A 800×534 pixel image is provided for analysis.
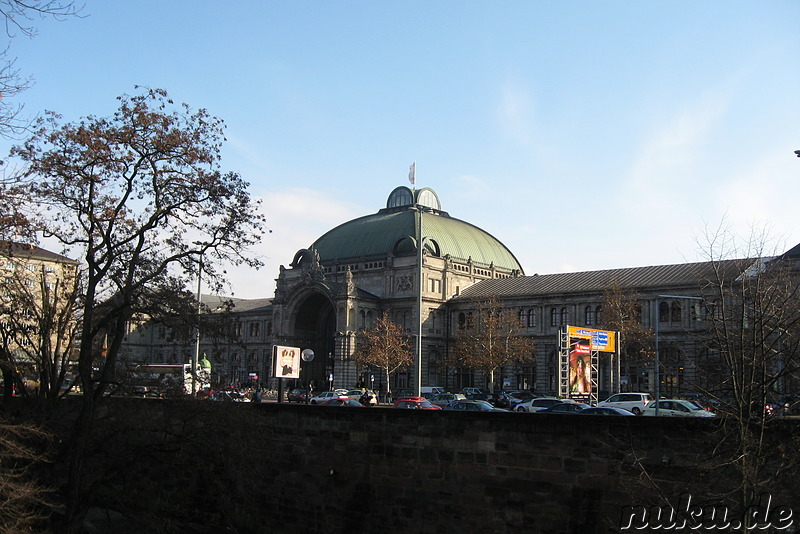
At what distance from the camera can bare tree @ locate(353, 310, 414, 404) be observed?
85.8 m

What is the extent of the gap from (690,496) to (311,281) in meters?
83.7

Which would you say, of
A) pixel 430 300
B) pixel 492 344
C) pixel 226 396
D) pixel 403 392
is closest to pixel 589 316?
pixel 492 344

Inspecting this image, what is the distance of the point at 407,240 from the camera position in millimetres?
100875

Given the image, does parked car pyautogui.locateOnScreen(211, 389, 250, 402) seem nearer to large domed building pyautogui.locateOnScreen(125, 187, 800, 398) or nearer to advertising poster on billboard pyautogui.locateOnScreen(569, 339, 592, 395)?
advertising poster on billboard pyautogui.locateOnScreen(569, 339, 592, 395)

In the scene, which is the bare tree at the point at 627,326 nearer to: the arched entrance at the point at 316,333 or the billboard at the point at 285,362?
the billboard at the point at 285,362

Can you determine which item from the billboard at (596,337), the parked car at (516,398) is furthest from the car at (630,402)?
the parked car at (516,398)

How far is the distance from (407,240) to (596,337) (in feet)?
157

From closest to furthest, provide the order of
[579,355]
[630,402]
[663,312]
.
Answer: [630,402] < [579,355] < [663,312]

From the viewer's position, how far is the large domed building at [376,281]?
9650cm

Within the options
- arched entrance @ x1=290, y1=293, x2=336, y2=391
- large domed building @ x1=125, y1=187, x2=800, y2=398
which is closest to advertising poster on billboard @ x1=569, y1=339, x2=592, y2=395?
large domed building @ x1=125, y1=187, x2=800, y2=398

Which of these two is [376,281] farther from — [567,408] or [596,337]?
[567,408]

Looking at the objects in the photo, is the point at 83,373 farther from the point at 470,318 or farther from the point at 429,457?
the point at 470,318

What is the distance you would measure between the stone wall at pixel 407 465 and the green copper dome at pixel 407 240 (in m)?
67.5

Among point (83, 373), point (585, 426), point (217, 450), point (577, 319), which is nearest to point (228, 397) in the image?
point (217, 450)
